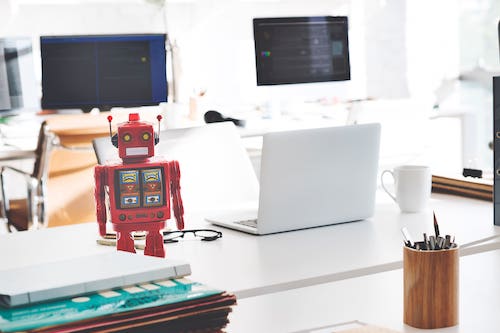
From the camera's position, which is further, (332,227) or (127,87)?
(127,87)

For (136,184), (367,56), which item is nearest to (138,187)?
(136,184)

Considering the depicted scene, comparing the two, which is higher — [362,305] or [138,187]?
[138,187]

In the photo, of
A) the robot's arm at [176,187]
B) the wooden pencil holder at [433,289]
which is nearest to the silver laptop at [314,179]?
the robot's arm at [176,187]

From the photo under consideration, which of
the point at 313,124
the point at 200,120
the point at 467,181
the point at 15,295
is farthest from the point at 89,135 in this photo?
the point at 15,295

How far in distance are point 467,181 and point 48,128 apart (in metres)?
1.91

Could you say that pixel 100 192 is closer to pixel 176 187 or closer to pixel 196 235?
pixel 176 187

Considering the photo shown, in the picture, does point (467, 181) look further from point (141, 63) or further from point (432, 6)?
point (432, 6)

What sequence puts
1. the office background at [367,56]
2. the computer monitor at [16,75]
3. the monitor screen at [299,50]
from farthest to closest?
the office background at [367,56] < the monitor screen at [299,50] < the computer monitor at [16,75]

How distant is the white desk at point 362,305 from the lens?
1100 mm

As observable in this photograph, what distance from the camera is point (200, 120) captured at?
3936mm

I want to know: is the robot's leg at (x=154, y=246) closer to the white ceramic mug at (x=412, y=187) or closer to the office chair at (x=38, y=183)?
the white ceramic mug at (x=412, y=187)

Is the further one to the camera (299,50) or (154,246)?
(299,50)

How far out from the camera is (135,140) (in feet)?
4.16

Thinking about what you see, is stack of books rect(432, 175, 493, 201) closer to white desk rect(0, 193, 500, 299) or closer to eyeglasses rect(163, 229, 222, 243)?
white desk rect(0, 193, 500, 299)
